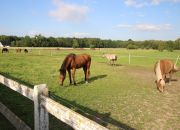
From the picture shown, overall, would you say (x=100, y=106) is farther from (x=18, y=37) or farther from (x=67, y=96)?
(x=18, y=37)

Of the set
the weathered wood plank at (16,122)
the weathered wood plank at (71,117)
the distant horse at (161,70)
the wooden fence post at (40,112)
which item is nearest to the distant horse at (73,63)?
the distant horse at (161,70)

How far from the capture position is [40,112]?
3.10 metres

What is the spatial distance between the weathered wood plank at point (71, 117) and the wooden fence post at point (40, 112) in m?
0.09

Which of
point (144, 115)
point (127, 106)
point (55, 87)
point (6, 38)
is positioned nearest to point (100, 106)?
point (127, 106)

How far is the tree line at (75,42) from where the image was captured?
93.5 m

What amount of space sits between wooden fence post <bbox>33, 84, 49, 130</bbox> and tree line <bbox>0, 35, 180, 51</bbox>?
67.8m

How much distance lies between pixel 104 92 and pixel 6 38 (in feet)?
388

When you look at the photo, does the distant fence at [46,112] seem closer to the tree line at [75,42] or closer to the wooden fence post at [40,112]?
the wooden fence post at [40,112]

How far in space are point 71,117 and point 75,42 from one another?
114 meters

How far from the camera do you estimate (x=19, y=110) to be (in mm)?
6824

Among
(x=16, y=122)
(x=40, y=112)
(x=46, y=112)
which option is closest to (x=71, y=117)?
(x=46, y=112)

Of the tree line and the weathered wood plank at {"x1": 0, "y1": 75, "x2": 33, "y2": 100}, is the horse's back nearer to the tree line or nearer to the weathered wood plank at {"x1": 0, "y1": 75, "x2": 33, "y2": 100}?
the weathered wood plank at {"x1": 0, "y1": 75, "x2": 33, "y2": 100}

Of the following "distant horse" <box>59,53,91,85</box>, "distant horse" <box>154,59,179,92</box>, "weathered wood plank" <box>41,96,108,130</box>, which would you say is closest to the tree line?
"distant horse" <box>154,59,179,92</box>

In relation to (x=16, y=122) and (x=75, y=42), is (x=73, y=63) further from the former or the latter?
(x=75, y=42)
